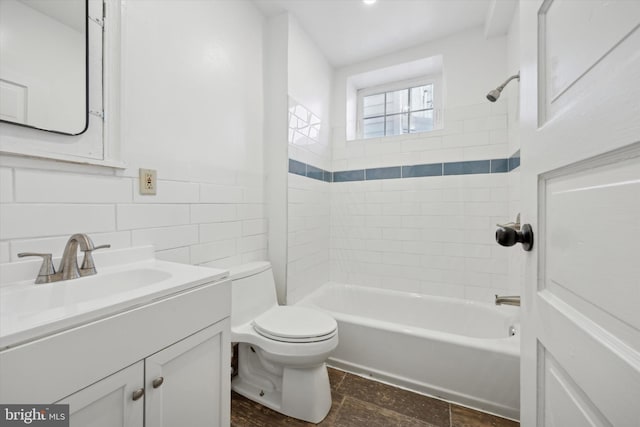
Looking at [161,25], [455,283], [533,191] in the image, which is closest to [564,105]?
[533,191]

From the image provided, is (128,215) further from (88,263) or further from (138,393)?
(138,393)

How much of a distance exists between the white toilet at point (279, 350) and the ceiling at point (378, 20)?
1.84 metres

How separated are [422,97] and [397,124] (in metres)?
0.32

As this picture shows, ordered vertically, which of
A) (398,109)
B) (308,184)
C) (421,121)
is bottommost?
(308,184)

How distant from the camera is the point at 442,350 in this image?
149 centimetres

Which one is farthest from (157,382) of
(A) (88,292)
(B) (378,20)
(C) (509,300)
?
(B) (378,20)

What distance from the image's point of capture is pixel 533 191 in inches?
23.5

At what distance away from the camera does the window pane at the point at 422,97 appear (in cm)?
244

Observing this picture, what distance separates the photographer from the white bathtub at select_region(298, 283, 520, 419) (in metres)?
1.38

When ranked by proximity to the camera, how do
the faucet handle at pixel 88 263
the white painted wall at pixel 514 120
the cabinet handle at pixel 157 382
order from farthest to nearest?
the white painted wall at pixel 514 120
the faucet handle at pixel 88 263
the cabinet handle at pixel 157 382

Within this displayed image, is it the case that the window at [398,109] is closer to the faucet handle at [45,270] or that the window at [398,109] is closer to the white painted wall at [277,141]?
the white painted wall at [277,141]

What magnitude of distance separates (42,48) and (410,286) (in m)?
2.52

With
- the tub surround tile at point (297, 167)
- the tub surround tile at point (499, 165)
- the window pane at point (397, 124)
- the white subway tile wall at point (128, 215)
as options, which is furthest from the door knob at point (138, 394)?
the window pane at point (397, 124)

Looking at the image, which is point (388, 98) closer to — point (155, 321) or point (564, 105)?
point (564, 105)
